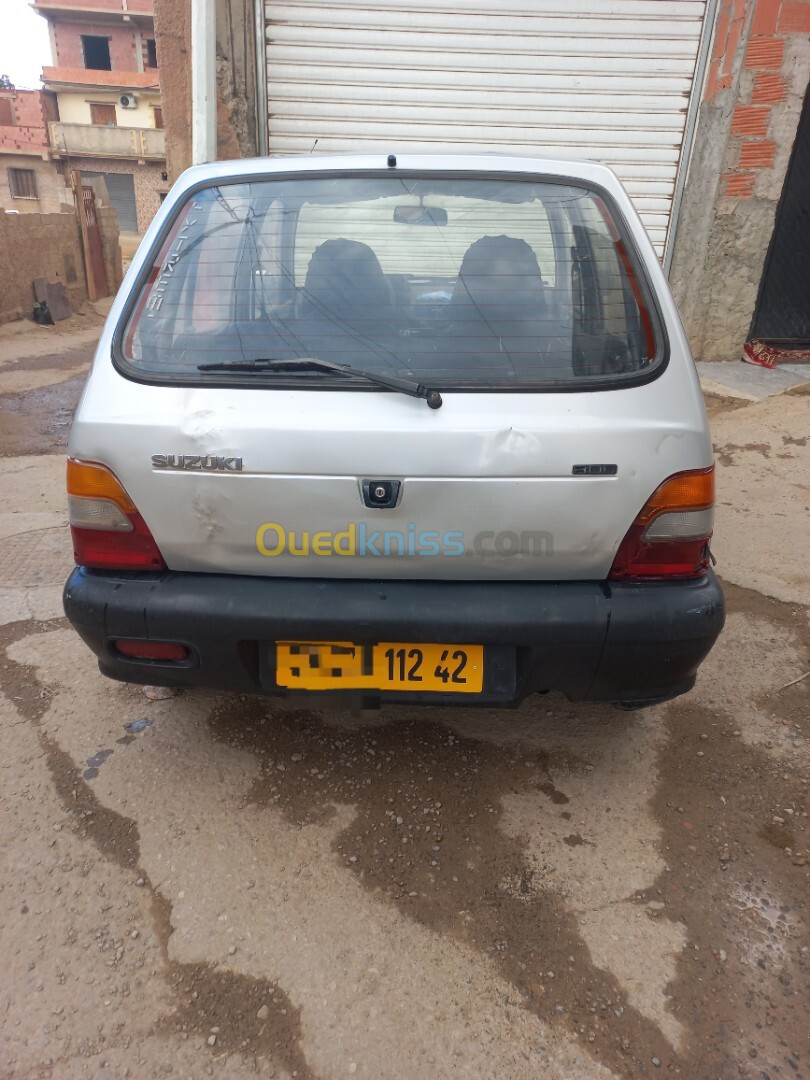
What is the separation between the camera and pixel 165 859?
1.95 m

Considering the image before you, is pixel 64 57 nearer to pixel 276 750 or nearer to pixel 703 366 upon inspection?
pixel 703 366

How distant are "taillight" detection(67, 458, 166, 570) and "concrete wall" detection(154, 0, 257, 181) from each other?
5.04m

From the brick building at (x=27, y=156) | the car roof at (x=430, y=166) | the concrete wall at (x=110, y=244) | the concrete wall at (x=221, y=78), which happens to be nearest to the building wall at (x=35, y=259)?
the concrete wall at (x=110, y=244)

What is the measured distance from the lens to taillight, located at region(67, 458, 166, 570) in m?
1.83

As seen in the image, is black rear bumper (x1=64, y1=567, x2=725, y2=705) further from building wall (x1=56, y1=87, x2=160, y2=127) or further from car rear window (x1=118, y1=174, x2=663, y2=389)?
building wall (x1=56, y1=87, x2=160, y2=127)

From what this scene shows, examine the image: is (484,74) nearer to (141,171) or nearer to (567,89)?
(567,89)

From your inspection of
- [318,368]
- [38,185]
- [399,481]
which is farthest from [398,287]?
[38,185]

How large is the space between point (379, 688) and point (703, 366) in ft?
19.2

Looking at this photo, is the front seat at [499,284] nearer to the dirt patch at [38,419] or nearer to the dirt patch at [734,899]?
the dirt patch at [734,899]

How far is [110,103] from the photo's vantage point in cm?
3075

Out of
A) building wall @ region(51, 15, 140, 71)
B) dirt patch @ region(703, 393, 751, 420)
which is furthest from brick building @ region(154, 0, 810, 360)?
building wall @ region(51, 15, 140, 71)

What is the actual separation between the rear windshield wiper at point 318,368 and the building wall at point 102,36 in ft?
126

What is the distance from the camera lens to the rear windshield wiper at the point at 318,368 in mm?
1778

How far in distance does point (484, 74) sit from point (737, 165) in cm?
227
